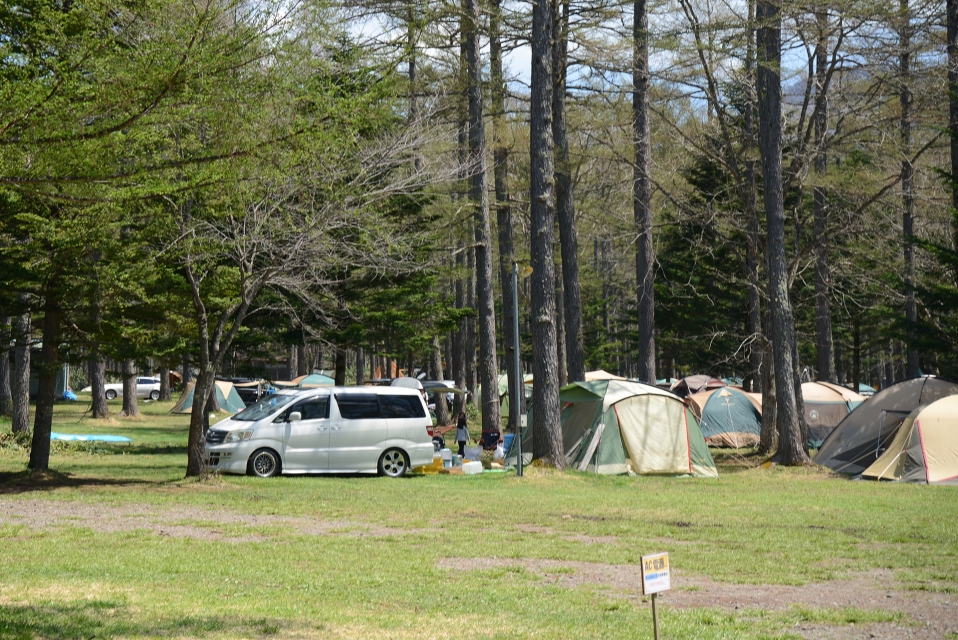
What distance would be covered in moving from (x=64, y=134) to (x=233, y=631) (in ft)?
10.9

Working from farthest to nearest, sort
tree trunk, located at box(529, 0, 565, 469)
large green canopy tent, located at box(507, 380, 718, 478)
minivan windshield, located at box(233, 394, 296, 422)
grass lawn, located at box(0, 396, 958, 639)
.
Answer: large green canopy tent, located at box(507, 380, 718, 478) → tree trunk, located at box(529, 0, 565, 469) → minivan windshield, located at box(233, 394, 296, 422) → grass lawn, located at box(0, 396, 958, 639)

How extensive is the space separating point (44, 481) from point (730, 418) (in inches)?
720

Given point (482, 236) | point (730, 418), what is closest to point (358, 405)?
point (482, 236)

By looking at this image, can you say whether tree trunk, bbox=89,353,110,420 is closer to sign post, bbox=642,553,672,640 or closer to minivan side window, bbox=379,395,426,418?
minivan side window, bbox=379,395,426,418

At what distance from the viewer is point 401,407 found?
16.9 metres

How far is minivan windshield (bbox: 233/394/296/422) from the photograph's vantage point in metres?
16.2

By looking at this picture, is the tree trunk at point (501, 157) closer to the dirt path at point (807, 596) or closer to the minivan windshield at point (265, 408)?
the minivan windshield at point (265, 408)

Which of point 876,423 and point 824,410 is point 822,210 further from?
point 876,423

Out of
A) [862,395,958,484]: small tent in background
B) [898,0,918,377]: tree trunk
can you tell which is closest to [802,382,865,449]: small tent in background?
[898,0,918,377]: tree trunk

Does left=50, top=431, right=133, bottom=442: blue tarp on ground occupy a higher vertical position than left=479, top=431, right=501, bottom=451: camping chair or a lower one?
higher

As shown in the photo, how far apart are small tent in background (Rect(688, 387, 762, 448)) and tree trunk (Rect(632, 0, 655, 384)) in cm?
317

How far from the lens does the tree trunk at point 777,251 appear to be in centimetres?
1862

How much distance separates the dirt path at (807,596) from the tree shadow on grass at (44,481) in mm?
7817

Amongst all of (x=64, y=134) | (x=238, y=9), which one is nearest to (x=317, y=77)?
(x=238, y=9)
